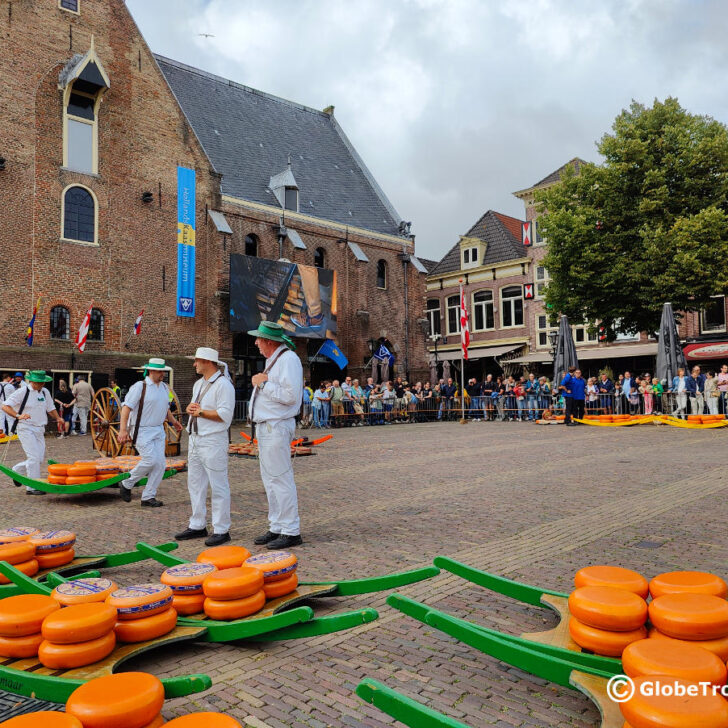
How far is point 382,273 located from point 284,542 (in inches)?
1199

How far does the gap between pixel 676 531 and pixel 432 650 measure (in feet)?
10.8

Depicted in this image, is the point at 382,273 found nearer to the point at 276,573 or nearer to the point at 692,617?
the point at 276,573

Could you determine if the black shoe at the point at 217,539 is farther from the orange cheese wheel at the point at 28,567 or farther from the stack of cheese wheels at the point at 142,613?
the stack of cheese wheels at the point at 142,613

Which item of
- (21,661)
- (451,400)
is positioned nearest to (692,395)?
(451,400)

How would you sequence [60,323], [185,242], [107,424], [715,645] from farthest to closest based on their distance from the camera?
[185,242]
[60,323]
[107,424]
[715,645]

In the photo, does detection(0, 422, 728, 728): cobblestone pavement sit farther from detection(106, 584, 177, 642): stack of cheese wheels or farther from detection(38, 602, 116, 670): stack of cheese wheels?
detection(38, 602, 116, 670): stack of cheese wheels

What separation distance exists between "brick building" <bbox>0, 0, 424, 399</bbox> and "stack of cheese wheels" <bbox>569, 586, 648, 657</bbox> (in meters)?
21.7

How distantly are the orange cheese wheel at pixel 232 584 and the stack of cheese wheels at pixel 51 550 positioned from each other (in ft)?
5.06

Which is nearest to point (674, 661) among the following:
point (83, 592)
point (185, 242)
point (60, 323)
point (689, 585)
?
point (689, 585)

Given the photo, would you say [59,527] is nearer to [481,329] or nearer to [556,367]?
[556,367]

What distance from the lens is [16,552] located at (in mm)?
4191

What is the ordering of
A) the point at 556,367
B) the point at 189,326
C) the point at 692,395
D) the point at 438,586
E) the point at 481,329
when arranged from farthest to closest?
the point at 481,329 < the point at 189,326 < the point at 556,367 < the point at 692,395 < the point at 438,586

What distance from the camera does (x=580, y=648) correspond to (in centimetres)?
292

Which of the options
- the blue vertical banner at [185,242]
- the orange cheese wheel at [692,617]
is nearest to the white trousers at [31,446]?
the orange cheese wheel at [692,617]
